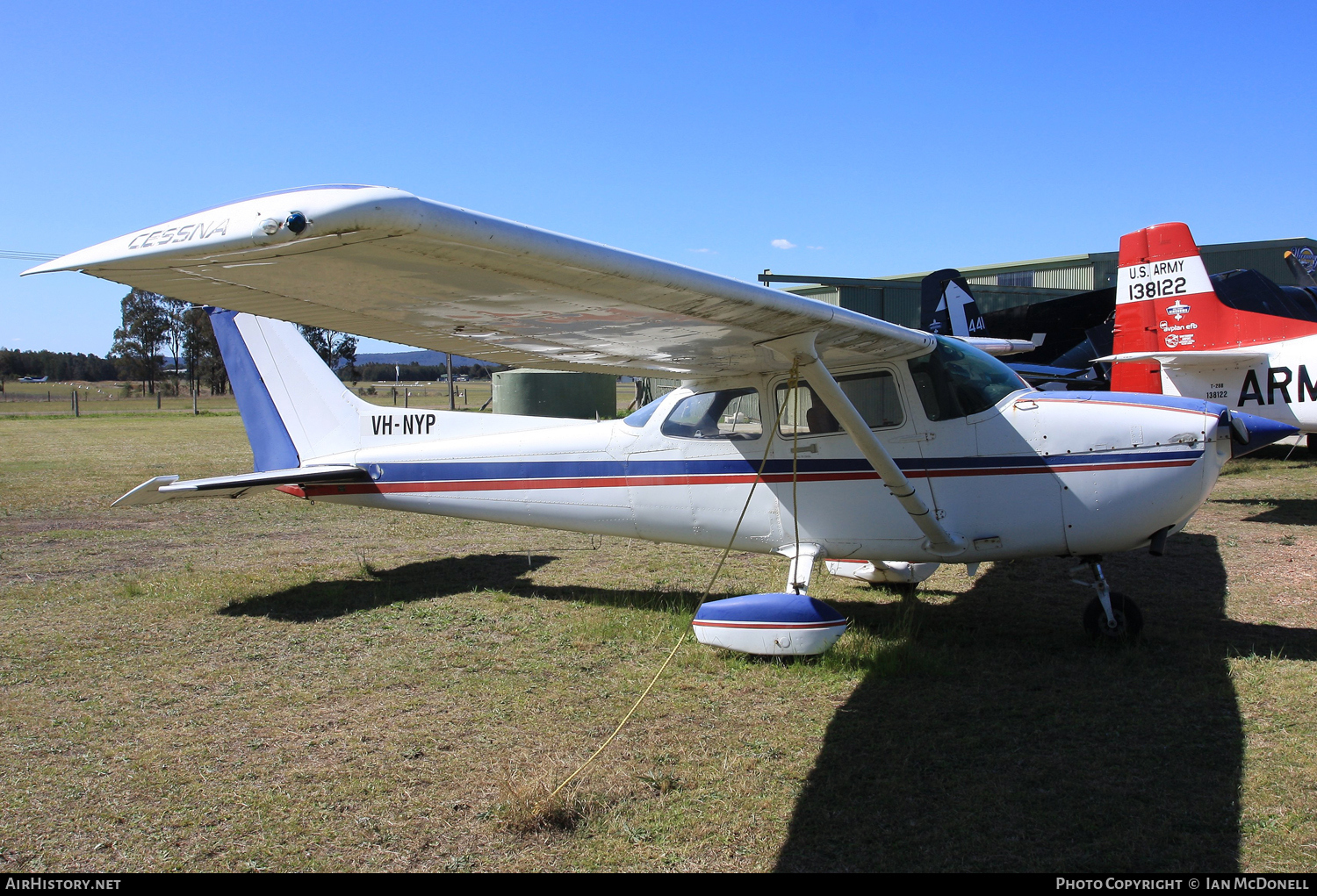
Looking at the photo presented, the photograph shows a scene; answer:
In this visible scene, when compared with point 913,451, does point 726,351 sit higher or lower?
higher

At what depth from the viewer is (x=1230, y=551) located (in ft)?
26.5

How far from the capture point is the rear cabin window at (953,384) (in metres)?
5.33

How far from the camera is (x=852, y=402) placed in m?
5.47

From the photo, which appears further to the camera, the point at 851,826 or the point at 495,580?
the point at 495,580

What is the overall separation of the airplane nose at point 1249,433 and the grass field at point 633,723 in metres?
1.27

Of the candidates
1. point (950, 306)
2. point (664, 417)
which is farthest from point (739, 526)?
point (950, 306)

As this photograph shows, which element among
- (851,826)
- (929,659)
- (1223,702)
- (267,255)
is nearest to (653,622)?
(929,659)

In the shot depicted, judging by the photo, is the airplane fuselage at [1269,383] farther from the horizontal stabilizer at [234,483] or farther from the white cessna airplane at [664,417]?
the horizontal stabilizer at [234,483]

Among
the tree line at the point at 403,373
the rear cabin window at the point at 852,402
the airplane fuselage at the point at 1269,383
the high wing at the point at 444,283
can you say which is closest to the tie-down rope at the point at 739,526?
the rear cabin window at the point at 852,402

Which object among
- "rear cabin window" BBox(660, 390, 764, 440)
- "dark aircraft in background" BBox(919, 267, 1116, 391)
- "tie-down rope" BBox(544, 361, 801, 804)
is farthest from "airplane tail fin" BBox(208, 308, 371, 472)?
"dark aircraft in background" BBox(919, 267, 1116, 391)

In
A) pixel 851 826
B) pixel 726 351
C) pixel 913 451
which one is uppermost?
pixel 726 351

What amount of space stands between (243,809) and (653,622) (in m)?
3.15
